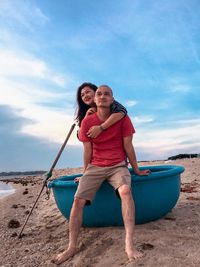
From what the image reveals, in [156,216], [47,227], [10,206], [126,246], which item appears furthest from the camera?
[10,206]

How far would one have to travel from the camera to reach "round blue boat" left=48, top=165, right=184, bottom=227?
508cm

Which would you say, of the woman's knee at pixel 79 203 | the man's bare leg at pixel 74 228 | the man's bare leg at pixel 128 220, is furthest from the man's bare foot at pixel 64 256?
the man's bare leg at pixel 128 220

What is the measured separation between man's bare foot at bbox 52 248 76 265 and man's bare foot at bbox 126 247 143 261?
78 centimetres

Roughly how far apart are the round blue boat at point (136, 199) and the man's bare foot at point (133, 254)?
105cm

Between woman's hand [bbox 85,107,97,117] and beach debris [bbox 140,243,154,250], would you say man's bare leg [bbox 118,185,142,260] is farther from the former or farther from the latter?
woman's hand [bbox 85,107,97,117]

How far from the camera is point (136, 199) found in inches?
201

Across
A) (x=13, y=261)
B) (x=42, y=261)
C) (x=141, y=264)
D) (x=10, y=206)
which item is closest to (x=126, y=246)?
(x=141, y=264)

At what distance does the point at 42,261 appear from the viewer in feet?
15.1

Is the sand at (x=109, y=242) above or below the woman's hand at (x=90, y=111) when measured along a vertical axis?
below

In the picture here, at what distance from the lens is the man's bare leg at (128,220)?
4027 mm

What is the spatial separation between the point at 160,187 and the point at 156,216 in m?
0.45

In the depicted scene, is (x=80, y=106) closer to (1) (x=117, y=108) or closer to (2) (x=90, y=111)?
(2) (x=90, y=111)

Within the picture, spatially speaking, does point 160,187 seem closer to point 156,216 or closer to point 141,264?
point 156,216

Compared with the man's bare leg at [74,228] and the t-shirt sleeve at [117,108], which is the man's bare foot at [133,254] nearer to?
the man's bare leg at [74,228]
